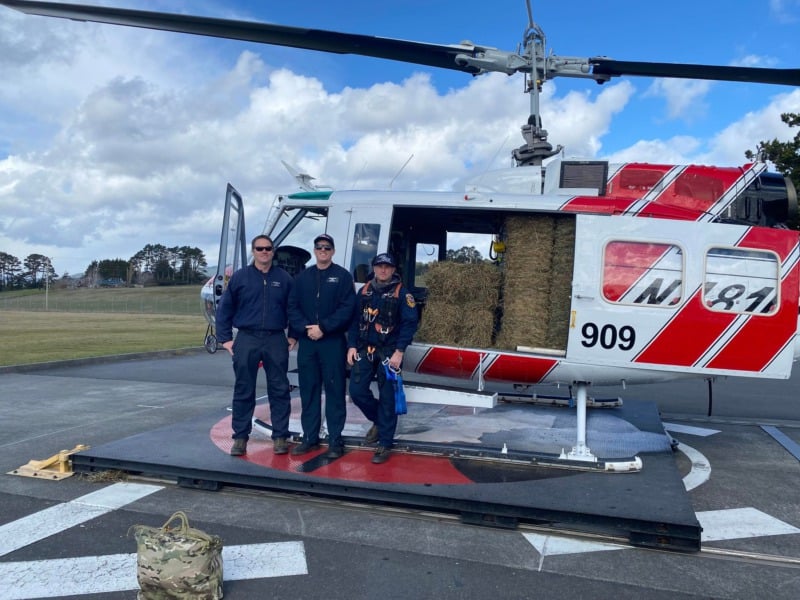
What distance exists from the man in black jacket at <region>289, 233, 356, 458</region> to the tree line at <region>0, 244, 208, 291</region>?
75.8 m

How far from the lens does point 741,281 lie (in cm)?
596

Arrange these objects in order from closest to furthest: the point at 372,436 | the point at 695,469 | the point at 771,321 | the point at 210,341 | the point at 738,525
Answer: the point at 738,525, the point at 771,321, the point at 695,469, the point at 372,436, the point at 210,341

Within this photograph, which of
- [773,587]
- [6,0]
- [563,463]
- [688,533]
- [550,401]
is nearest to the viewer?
[773,587]

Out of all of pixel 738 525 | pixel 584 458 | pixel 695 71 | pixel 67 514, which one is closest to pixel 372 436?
pixel 584 458

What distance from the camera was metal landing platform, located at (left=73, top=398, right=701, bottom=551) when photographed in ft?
15.5

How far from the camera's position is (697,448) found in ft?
25.2

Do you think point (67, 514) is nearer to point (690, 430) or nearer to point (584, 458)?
point (584, 458)

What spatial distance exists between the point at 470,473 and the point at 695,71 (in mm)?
4495

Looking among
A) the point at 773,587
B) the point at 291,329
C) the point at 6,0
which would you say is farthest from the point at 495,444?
the point at 6,0

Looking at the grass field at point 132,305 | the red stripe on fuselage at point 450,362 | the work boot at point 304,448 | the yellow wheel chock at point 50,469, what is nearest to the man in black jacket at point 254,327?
the work boot at point 304,448

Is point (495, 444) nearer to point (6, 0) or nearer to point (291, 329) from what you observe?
point (291, 329)

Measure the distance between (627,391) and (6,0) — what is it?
38.6 ft

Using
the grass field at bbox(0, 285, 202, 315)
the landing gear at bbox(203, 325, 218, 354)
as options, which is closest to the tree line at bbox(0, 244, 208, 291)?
the grass field at bbox(0, 285, 202, 315)

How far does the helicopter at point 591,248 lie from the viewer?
5.94 metres
